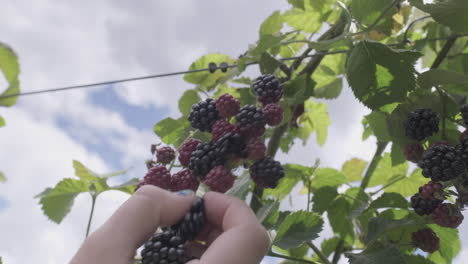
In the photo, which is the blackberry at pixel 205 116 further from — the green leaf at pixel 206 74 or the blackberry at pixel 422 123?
the green leaf at pixel 206 74

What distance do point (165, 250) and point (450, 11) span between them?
25.1 inches

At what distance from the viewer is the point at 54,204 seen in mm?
1311

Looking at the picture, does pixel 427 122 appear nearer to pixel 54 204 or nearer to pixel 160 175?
pixel 160 175

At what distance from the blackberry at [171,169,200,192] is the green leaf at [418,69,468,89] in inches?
19.6

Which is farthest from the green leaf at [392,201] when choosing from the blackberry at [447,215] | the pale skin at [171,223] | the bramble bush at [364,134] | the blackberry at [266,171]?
the pale skin at [171,223]

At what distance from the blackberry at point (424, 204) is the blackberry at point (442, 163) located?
0.19 feet

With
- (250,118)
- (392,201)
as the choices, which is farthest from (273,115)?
(392,201)

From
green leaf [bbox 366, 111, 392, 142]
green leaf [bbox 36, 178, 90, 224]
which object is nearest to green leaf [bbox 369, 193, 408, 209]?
green leaf [bbox 366, 111, 392, 142]

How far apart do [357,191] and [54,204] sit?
2.74 feet

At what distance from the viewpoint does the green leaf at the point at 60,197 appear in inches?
50.6

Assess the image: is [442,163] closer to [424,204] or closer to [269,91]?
[424,204]

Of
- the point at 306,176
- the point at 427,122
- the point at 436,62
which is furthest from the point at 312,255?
the point at 427,122

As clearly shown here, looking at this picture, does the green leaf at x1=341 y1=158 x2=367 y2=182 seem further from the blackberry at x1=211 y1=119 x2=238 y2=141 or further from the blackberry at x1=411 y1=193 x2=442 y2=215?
the blackberry at x1=211 y1=119 x2=238 y2=141

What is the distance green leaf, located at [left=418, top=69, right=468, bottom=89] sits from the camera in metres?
0.88
